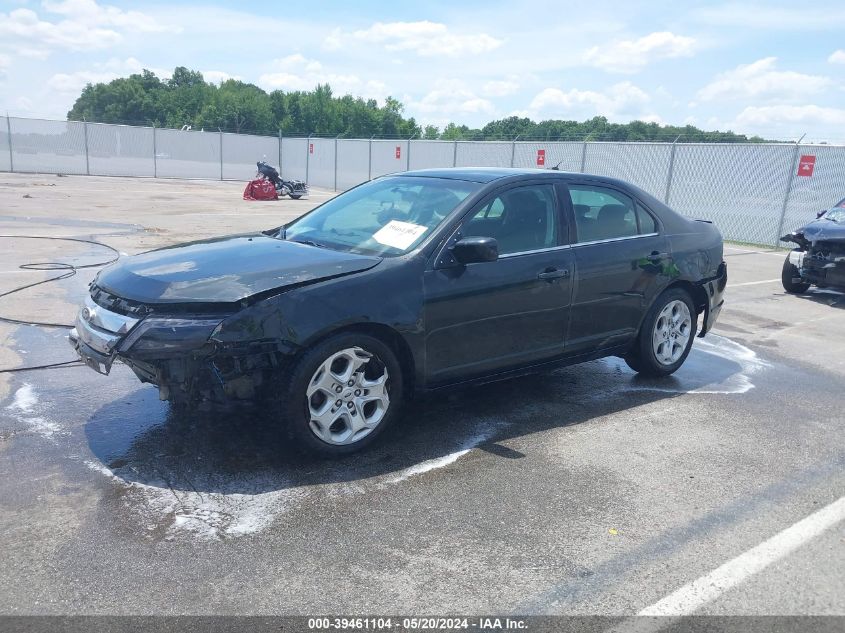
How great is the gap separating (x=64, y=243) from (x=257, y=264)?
29.4ft

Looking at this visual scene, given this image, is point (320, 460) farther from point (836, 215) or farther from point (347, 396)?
point (836, 215)

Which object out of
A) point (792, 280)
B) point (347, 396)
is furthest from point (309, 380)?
point (792, 280)

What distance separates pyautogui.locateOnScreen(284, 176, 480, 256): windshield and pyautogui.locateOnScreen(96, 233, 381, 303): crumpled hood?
0.78 feet

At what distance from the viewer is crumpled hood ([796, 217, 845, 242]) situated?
9.80 metres

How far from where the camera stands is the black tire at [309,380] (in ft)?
12.7

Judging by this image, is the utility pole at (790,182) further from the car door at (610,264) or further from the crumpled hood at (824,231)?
the car door at (610,264)

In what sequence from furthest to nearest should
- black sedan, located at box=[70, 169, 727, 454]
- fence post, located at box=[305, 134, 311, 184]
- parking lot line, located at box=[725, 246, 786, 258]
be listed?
fence post, located at box=[305, 134, 311, 184], parking lot line, located at box=[725, 246, 786, 258], black sedan, located at box=[70, 169, 727, 454]

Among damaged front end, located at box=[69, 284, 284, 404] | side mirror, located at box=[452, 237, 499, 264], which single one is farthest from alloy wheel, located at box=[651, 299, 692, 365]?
damaged front end, located at box=[69, 284, 284, 404]

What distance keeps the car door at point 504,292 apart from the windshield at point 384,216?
0.79ft

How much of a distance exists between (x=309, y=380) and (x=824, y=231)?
346 inches

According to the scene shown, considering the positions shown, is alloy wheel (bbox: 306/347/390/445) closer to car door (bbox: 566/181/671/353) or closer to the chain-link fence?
car door (bbox: 566/181/671/353)

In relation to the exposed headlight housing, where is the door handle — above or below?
above

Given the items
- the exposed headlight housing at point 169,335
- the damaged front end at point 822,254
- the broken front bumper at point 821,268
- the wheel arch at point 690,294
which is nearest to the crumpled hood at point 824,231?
the damaged front end at point 822,254

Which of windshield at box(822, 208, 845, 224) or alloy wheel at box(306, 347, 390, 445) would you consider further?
windshield at box(822, 208, 845, 224)
